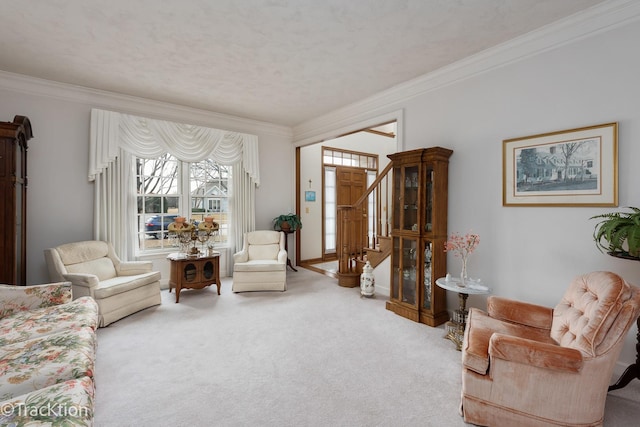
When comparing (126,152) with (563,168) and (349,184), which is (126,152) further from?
(563,168)

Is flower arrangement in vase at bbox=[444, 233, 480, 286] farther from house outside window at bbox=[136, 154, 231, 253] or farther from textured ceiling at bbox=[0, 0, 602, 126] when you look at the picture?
house outside window at bbox=[136, 154, 231, 253]

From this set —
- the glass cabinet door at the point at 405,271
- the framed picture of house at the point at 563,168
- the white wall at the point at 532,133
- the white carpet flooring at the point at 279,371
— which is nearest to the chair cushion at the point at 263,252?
the white carpet flooring at the point at 279,371

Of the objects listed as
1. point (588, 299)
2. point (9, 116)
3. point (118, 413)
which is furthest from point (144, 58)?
point (588, 299)

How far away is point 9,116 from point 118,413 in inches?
161

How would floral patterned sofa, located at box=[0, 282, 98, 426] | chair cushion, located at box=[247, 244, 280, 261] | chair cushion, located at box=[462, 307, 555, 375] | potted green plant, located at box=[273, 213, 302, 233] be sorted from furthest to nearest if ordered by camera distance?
potted green plant, located at box=[273, 213, 302, 233] < chair cushion, located at box=[247, 244, 280, 261] < chair cushion, located at box=[462, 307, 555, 375] < floral patterned sofa, located at box=[0, 282, 98, 426]

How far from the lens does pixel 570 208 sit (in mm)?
2682

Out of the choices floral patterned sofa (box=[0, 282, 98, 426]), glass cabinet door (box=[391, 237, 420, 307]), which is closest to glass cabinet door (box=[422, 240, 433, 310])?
glass cabinet door (box=[391, 237, 420, 307])

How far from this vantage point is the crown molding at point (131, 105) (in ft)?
12.6

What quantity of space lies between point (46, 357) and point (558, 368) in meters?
2.94

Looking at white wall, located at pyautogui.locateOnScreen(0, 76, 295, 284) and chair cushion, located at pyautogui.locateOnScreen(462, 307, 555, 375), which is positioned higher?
white wall, located at pyautogui.locateOnScreen(0, 76, 295, 284)

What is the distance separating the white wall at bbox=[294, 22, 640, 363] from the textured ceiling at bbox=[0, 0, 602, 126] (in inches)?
15.1

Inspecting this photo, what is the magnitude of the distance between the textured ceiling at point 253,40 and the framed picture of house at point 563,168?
41.0 inches

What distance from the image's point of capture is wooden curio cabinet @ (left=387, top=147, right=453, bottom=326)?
3.41m

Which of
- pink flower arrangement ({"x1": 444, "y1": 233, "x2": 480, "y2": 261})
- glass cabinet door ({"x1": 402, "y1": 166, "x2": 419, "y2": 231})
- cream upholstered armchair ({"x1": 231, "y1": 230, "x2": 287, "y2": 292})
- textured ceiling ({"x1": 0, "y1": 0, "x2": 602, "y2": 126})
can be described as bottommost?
cream upholstered armchair ({"x1": 231, "y1": 230, "x2": 287, "y2": 292})
